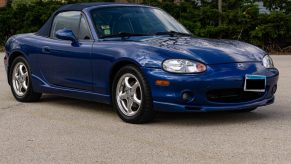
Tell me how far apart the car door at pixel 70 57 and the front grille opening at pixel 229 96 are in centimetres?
159

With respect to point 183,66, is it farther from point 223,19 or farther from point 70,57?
point 223,19

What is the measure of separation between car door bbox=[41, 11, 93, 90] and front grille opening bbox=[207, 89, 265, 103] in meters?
1.59

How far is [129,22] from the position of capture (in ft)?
27.3

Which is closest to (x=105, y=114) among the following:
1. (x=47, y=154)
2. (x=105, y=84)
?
(x=105, y=84)

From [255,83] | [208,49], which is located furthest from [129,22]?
[255,83]

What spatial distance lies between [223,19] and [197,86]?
12950 mm

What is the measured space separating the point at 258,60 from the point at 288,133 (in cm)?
106

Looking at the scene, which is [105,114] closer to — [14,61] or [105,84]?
[105,84]

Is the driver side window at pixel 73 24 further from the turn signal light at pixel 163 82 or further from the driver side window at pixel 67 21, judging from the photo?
the turn signal light at pixel 163 82

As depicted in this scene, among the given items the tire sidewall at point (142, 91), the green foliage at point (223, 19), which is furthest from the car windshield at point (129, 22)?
the green foliage at point (223, 19)

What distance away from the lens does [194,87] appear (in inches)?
275

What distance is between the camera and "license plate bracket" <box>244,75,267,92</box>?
7.19m

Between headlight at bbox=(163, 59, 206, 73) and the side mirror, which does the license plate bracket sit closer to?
headlight at bbox=(163, 59, 206, 73)

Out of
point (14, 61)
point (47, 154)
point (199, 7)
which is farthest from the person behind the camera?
point (199, 7)
